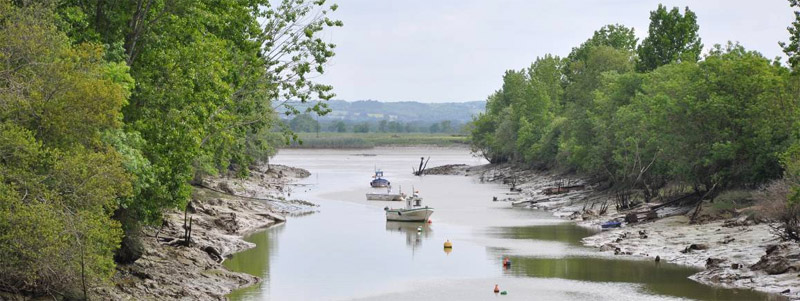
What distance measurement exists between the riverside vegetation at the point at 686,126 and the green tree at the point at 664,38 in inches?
4.5

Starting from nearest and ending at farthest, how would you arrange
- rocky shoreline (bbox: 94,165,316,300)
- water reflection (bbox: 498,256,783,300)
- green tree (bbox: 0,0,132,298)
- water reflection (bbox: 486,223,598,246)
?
1. green tree (bbox: 0,0,132,298)
2. rocky shoreline (bbox: 94,165,316,300)
3. water reflection (bbox: 498,256,783,300)
4. water reflection (bbox: 486,223,598,246)

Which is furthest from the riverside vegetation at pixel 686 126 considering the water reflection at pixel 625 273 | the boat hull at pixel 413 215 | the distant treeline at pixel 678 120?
the boat hull at pixel 413 215

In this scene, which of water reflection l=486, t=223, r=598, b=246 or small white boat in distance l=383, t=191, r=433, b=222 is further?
small white boat in distance l=383, t=191, r=433, b=222

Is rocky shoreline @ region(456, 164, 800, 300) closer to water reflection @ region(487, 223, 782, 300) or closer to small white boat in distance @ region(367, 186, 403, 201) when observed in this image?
water reflection @ region(487, 223, 782, 300)

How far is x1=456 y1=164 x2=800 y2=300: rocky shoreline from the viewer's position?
125 feet

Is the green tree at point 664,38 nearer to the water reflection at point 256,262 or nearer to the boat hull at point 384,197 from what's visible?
the boat hull at point 384,197

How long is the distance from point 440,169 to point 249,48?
125031 millimetres

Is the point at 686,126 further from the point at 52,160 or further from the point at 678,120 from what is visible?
the point at 52,160

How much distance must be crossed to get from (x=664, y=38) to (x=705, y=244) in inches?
2427

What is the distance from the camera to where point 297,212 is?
76562mm


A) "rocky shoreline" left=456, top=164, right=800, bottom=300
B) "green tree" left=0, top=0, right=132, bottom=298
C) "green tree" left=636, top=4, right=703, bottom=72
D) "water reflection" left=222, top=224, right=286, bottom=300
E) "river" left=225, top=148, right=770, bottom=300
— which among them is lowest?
"river" left=225, top=148, right=770, bottom=300

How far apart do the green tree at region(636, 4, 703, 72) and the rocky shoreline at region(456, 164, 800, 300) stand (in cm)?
2847

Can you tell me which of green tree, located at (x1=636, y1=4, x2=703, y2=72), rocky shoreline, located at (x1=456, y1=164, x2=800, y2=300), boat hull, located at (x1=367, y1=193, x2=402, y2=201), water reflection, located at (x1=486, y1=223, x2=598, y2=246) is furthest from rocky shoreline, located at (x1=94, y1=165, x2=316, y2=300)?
green tree, located at (x1=636, y1=4, x2=703, y2=72)

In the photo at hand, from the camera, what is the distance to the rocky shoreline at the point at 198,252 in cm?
3184
